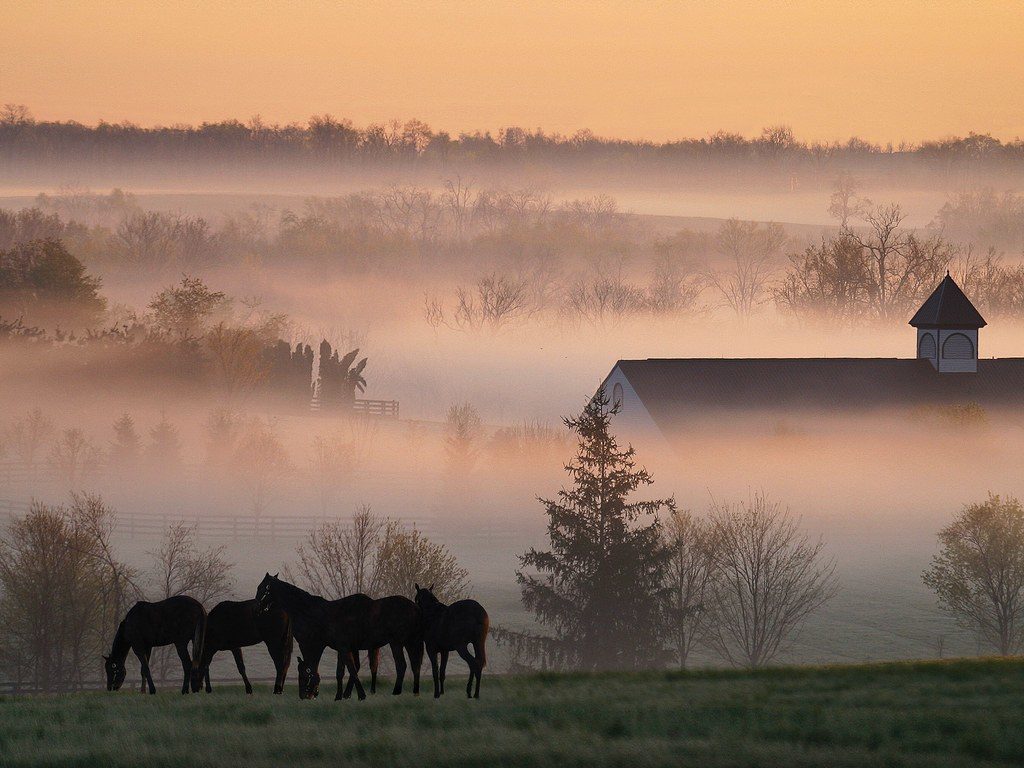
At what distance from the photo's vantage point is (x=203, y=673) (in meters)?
24.5

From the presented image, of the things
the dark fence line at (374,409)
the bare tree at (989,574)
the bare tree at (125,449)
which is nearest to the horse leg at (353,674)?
the bare tree at (989,574)

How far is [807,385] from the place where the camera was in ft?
284

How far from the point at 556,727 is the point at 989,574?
52.8 m

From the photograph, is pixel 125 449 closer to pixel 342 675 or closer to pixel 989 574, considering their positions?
pixel 989 574

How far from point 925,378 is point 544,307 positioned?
110 metres

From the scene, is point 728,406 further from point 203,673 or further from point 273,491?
point 203,673

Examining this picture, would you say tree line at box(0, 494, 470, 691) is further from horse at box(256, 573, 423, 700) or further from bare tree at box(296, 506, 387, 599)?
horse at box(256, 573, 423, 700)

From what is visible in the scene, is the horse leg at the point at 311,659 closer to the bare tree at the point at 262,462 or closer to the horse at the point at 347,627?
the horse at the point at 347,627

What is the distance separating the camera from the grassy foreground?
17328 mm

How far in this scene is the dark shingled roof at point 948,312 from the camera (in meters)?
89.1

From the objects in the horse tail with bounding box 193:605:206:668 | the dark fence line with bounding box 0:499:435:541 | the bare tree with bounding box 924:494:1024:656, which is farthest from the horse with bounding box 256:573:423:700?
the dark fence line with bounding box 0:499:435:541

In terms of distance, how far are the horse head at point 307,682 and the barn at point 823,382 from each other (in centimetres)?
5876

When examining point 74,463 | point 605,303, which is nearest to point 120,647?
point 74,463

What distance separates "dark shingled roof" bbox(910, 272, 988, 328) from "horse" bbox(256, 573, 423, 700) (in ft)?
241
